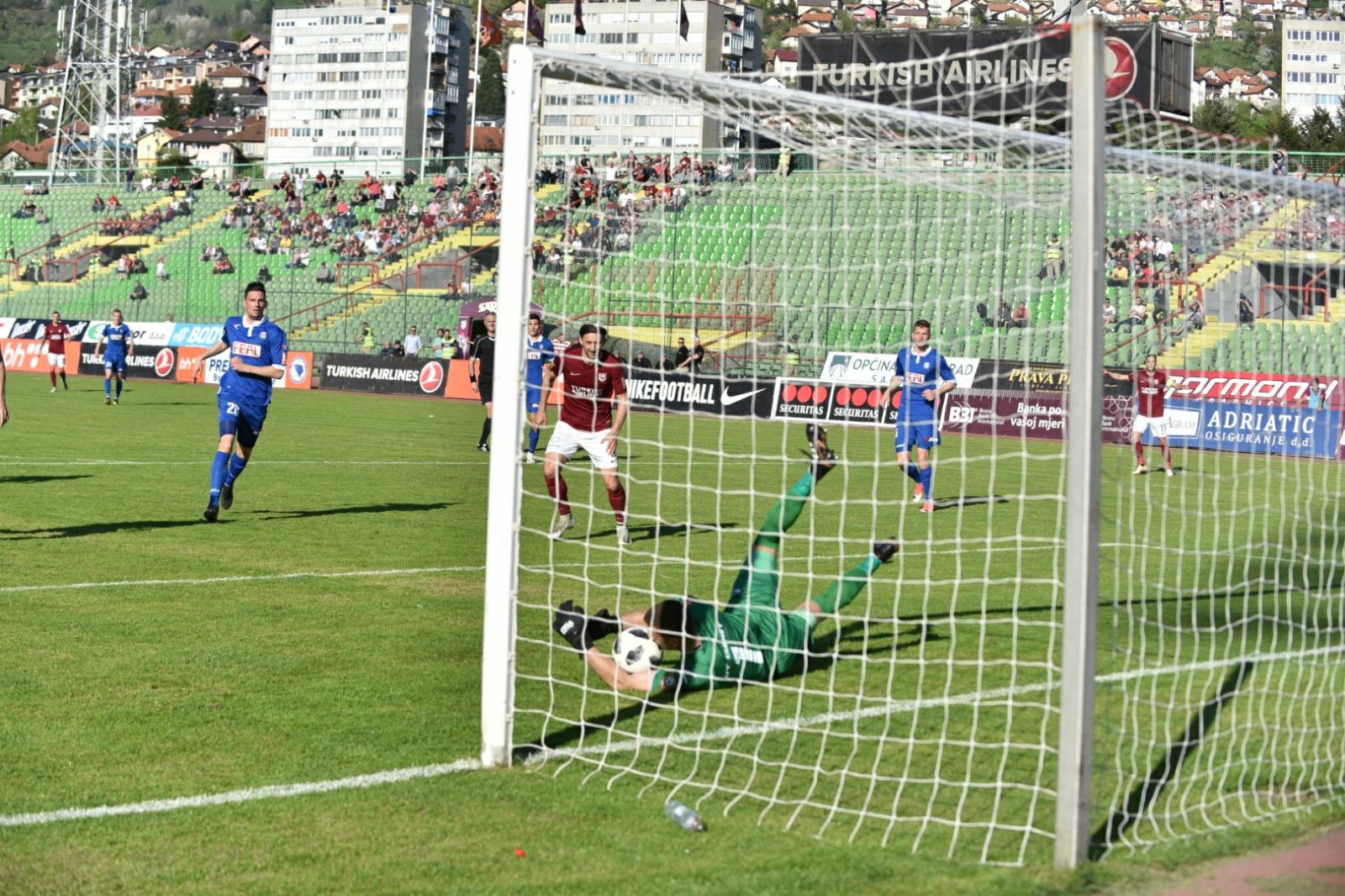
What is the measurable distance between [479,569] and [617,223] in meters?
3.56

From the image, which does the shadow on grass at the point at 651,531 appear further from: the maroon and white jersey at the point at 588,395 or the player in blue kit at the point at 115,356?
the player in blue kit at the point at 115,356

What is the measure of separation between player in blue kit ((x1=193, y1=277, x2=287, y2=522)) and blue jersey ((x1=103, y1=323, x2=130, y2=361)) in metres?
18.5

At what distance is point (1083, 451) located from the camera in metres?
4.90

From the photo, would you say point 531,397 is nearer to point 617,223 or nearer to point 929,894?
point 617,223

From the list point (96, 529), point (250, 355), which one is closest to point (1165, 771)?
point (96, 529)

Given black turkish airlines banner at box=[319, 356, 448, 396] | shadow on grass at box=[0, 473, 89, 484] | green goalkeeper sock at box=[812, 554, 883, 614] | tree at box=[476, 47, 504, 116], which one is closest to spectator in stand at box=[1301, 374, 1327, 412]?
green goalkeeper sock at box=[812, 554, 883, 614]

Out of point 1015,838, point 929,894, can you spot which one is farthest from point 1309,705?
point 929,894

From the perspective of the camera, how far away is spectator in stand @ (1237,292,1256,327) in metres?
9.16

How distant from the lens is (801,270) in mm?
8586

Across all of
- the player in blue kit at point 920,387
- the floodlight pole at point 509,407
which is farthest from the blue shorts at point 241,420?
the floodlight pole at point 509,407

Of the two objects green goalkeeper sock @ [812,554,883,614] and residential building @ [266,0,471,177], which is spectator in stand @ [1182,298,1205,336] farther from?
residential building @ [266,0,471,177]

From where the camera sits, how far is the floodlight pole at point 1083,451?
4895 millimetres

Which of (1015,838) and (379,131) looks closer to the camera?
(1015,838)

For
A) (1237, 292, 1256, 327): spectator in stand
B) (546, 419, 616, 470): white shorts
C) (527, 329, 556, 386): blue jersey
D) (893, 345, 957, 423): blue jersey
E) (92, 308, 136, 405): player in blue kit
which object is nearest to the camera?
(1237, 292, 1256, 327): spectator in stand
